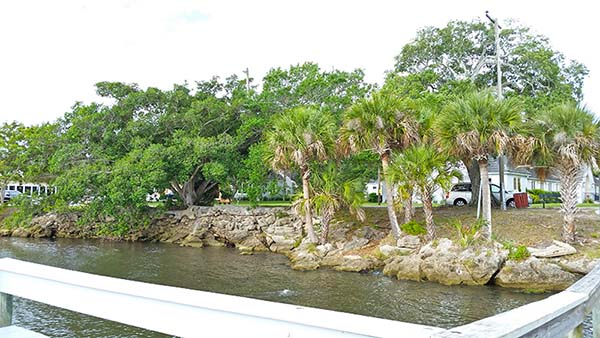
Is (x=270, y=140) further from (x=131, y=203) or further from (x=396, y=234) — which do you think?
(x=131, y=203)

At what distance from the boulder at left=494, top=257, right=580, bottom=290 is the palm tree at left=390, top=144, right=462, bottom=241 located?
3284mm

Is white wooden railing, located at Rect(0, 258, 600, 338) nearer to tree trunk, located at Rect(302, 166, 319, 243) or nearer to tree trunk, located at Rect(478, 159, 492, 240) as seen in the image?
tree trunk, located at Rect(478, 159, 492, 240)

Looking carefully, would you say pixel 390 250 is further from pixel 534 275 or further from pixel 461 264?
pixel 534 275

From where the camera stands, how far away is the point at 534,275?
40.6 feet

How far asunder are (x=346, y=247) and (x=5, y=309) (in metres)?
15.0

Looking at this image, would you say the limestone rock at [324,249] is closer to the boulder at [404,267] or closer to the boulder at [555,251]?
the boulder at [404,267]

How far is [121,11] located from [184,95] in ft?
37.0

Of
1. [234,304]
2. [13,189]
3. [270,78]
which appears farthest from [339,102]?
[13,189]

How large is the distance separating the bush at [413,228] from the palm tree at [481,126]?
8.23 ft

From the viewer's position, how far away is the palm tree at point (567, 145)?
13.7m

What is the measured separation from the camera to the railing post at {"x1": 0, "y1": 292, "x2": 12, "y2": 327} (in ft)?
11.4

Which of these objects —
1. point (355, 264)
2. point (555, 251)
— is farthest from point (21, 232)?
point (555, 251)

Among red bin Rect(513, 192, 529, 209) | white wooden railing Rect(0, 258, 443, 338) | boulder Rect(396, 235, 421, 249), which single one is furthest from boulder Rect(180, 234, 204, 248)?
white wooden railing Rect(0, 258, 443, 338)

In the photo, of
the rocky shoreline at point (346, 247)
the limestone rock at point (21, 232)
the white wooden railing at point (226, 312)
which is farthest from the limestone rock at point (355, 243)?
the limestone rock at point (21, 232)
